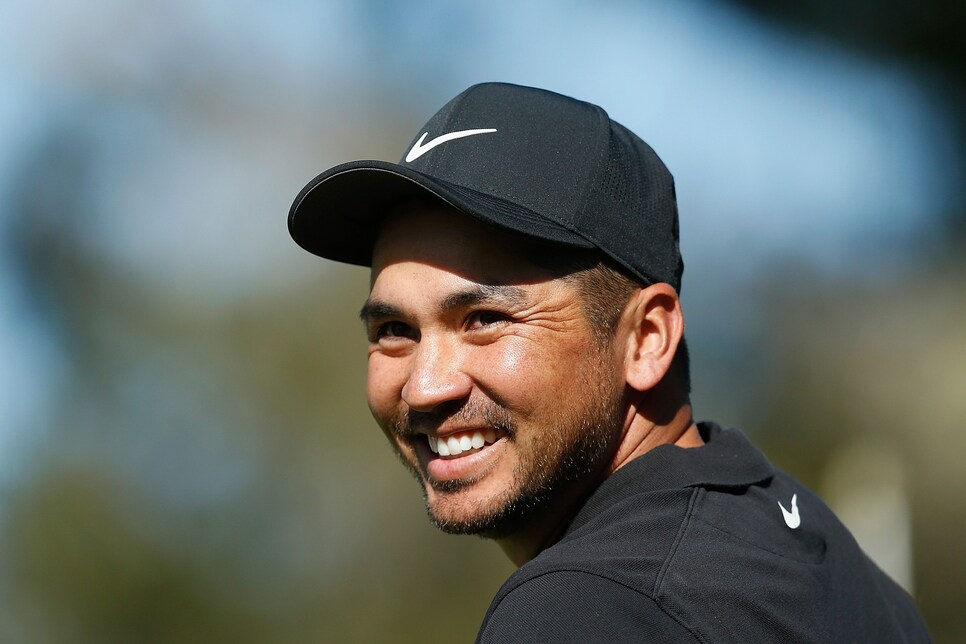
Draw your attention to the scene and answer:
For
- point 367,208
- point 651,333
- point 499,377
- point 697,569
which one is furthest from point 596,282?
point 697,569

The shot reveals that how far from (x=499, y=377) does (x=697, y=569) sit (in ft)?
1.86

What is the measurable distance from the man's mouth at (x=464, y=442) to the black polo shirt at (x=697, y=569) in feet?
0.74

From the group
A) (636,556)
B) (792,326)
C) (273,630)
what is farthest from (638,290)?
(792,326)

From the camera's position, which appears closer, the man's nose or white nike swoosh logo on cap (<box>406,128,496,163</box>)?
the man's nose

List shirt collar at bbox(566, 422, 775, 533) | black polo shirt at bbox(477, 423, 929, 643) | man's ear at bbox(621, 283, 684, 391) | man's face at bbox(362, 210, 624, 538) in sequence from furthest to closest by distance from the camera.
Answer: man's ear at bbox(621, 283, 684, 391), man's face at bbox(362, 210, 624, 538), shirt collar at bbox(566, 422, 775, 533), black polo shirt at bbox(477, 423, 929, 643)

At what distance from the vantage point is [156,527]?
638 centimetres

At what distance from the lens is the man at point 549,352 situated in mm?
1825

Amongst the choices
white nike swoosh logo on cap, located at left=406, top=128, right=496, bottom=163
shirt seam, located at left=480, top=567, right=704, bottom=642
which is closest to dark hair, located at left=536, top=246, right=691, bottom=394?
white nike swoosh logo on cap, located at left=406, top=128, right=496, bottom=163

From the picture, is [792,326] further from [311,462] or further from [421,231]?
[421,231]

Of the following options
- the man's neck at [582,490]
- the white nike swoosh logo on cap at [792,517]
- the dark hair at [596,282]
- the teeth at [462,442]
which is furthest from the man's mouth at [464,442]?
the white nike swoosh logo on cap at [792,517]

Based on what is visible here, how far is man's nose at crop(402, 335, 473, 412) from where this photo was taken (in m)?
1.91

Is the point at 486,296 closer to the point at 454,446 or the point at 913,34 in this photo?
the point at 454,446

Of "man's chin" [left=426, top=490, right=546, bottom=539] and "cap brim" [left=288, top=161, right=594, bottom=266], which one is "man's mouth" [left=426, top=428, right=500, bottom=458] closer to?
"man's chin" [left=426, top=490, right=546, bottom=539]

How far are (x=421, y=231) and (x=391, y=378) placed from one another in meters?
0.32
